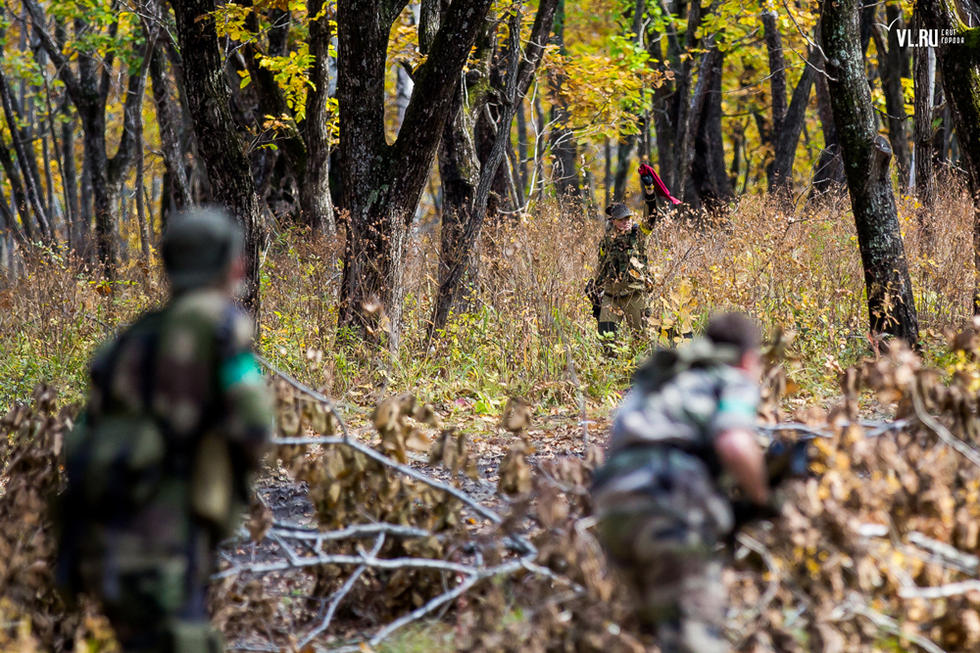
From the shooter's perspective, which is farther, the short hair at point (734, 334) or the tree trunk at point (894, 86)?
the tree trunk at point (894, 86)

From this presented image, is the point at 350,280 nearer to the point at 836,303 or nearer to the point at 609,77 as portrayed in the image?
the point at 836,303

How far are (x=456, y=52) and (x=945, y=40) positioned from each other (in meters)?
3.85

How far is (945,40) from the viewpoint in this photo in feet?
24.7

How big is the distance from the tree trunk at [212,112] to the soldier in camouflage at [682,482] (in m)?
6.02

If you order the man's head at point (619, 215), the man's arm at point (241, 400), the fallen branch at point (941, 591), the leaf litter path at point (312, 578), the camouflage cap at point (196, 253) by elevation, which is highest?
the camouflage cap at point (196, 253)

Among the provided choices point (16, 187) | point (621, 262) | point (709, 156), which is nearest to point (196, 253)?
point (621, 262)

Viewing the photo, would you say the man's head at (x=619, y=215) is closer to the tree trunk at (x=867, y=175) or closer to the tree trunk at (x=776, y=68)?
the tree trunk at (x=867, y=175)

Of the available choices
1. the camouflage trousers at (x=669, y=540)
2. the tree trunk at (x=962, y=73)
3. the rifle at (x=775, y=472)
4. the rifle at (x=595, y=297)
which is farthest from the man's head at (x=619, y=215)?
the camouflage trousers at (x=669, y=540)

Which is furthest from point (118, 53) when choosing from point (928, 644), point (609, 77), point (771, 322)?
point (928, 644)

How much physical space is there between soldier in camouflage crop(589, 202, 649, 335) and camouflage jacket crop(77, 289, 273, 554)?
21.8 ft

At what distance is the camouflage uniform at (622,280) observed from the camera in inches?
368

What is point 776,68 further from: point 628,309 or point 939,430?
point 939,430

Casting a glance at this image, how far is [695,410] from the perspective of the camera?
2.95 metres

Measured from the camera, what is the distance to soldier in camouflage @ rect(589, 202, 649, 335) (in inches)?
367
